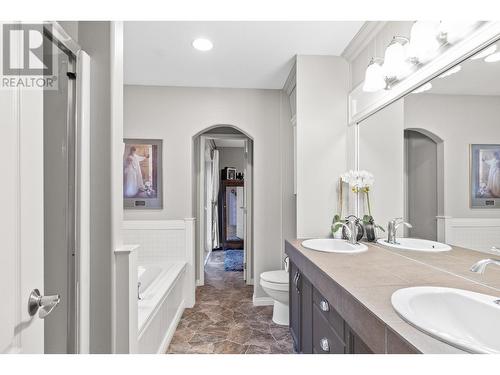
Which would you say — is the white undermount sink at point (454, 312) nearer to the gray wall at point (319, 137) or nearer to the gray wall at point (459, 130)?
the gray wall at point (459, 130)

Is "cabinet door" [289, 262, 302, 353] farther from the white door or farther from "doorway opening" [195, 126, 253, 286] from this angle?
"doorway opening" [195, 126, 253, 286]

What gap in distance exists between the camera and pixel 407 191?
1.72m

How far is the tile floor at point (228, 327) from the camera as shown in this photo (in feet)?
7.14

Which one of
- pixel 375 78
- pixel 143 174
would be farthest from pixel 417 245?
pixel 143 174

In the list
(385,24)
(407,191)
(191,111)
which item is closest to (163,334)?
(407,191)

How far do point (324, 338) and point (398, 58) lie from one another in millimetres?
1699

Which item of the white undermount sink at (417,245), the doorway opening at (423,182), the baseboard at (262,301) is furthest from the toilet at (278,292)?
the doorway opening at (423,182)

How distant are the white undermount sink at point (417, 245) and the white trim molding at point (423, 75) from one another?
93 cm

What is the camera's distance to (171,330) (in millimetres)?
2330

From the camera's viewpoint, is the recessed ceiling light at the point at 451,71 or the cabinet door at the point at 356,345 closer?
the cabinet door at the point at 356,345

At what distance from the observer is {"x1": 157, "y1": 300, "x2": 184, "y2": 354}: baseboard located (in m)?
2.05

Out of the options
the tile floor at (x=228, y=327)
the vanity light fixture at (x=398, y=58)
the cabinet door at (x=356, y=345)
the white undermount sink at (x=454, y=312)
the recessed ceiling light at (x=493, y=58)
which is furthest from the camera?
the tile floor at (x=228, y=327)
